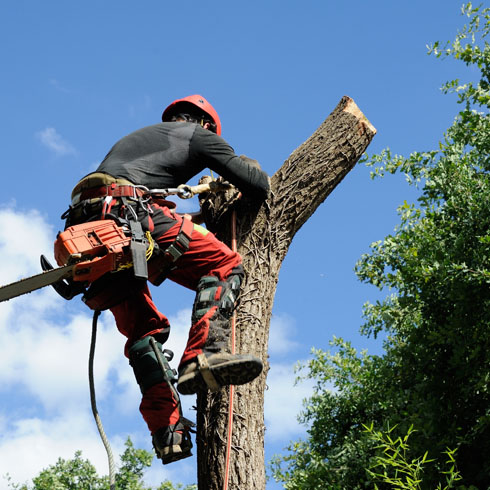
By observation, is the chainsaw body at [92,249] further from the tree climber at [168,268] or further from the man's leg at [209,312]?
the man's leg at [209,312]

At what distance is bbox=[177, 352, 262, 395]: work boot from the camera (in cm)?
341

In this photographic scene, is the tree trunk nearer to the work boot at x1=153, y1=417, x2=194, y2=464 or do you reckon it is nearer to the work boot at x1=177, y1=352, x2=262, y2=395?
the work boot at x1=153, y1=417, x2=194, y2=464

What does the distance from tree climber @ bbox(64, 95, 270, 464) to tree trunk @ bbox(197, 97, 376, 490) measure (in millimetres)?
186

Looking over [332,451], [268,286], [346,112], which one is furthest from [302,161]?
[332,451]

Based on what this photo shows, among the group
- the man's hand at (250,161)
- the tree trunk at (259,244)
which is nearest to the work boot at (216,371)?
the tree trunk at (259,244)

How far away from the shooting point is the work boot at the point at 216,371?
134 inches

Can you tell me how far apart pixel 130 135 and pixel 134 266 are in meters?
1.06

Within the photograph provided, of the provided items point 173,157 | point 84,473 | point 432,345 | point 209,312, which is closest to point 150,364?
point 209,312

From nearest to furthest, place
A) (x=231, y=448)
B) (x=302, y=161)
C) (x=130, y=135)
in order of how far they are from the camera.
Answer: (x=231, y=448)
(x=130, y=135)
(x=302, y=161)

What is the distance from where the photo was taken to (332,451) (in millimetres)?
9398

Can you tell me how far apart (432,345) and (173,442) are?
14.9ft

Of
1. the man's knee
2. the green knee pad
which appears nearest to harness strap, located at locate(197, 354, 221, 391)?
the man's knee

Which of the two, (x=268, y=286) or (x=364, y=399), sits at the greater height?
(x=364, y=399)

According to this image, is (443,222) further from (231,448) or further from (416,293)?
(231,448)
